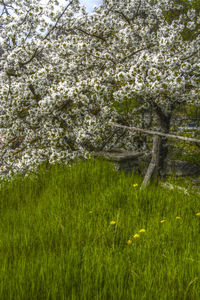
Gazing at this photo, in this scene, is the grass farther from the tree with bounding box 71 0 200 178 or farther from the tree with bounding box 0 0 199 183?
the tree with bounding box 71 0 200 178

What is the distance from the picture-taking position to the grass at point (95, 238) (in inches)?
98.8

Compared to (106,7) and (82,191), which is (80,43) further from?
(82,191)

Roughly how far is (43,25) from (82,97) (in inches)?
83.6

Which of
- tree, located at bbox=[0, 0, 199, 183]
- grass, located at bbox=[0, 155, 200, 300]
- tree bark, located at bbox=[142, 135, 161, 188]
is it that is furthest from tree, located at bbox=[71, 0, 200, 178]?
grass, located at bbox=[0, 155, 200, 300]

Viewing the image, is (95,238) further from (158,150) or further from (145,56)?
(145,56)

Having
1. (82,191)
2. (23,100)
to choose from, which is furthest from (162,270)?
(23,100)

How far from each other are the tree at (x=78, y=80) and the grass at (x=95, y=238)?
1.76 m

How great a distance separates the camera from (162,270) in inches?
108

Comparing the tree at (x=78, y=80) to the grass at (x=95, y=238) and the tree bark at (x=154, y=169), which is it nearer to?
the tree bark at (x=154, y=169)

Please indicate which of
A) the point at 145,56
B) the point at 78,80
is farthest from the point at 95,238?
the point at 78,80

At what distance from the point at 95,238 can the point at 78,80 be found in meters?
5.06

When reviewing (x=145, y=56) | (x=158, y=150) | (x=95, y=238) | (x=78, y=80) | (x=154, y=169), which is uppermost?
(x=145, y=56)

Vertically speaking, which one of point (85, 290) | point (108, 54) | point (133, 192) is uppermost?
point (108, 54)

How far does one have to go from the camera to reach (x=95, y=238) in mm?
3449
